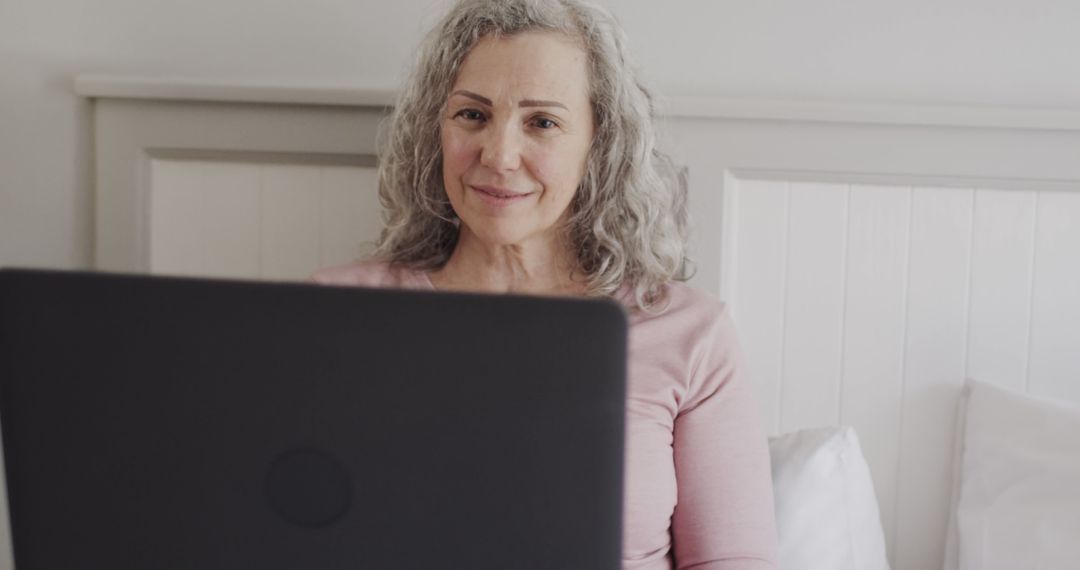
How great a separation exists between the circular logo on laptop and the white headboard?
3.42ft

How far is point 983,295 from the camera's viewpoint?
5.20 feet

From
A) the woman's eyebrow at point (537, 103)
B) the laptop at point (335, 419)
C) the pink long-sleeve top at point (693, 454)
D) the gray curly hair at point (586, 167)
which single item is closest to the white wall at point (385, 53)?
the gray curly hair at point (586, 167)

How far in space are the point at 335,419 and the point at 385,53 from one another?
1.14 m

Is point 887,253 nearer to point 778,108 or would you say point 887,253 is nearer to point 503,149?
point 778,108

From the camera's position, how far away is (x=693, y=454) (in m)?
1.33

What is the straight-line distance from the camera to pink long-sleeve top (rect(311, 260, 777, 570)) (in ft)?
4.28

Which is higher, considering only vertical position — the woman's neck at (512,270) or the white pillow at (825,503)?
the woman's neck at (512,270)

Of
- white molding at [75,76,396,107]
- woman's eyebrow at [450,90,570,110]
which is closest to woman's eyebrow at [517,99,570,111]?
woman's eyebrow at [450,90,570,110]

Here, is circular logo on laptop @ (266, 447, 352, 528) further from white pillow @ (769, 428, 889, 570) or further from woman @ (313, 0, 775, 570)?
white pillow @ (769, 428, 889, 570)

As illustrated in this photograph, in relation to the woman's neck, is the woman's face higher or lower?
higher

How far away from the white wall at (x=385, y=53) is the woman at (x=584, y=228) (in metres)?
0.22

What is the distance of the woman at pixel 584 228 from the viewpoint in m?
1.32

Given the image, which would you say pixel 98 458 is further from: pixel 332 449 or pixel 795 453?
pixel 795 453

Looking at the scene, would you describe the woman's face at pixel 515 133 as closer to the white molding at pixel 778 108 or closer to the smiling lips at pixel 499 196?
the smiling lips at pixel 499 196
